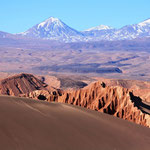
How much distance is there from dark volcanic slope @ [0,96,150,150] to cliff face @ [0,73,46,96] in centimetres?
4292

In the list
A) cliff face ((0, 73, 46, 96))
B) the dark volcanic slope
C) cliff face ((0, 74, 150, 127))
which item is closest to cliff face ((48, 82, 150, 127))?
cliff face ((0, 74, 150, 127))

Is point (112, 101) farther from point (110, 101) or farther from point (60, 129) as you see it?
point (60, 129)

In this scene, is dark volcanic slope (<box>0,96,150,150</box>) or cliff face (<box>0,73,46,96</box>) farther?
cliff face (<box>0,73,46,96</box>)

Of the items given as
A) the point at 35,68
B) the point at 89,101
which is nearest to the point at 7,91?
the point at 89,101

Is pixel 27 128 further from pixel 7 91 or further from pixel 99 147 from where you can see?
pixel 7 91

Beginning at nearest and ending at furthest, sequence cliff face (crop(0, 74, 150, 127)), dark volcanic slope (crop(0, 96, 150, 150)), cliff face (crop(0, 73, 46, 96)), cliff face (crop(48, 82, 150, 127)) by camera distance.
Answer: dark volcanic slope (crop(0, 96, 150, 150))
cliff face (crop(0, 74, 150, 127))
cliff face (crop(48, 82, 150, 127))
cliff face (crop(0, 73, 46, 96))

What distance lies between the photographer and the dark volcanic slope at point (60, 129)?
46.1ft

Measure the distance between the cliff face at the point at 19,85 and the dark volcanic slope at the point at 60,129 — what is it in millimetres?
42921

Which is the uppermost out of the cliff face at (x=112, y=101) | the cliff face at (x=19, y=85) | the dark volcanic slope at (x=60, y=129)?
the dark volcanic slope at (x=60, y=129)

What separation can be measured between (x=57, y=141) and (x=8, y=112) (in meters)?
2.81

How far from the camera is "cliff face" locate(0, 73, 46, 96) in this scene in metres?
64.9

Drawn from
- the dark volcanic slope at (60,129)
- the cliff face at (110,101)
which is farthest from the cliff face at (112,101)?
the dark volcanic slope at (60,129)

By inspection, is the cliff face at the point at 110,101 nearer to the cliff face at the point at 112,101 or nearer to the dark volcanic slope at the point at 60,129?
the cliff face at the point at 112,101

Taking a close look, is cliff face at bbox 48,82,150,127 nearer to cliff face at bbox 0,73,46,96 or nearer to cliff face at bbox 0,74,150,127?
cliff face at bbox 0,74,150,127
